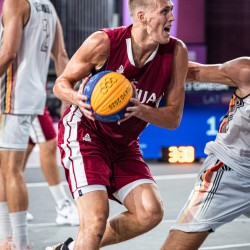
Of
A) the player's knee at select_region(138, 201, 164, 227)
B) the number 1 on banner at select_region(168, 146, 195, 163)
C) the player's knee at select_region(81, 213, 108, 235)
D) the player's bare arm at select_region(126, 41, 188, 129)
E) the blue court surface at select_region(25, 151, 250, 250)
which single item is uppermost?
the player's bare arm at select_region(126, 41, 188, 129)

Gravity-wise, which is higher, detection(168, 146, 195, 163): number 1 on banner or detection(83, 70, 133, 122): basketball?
detection(83, 70, 133, 122): basketball

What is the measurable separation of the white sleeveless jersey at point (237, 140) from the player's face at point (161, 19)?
49cm

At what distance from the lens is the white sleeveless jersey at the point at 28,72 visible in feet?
16.2

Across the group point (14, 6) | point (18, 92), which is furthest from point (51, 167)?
point (14, 6)

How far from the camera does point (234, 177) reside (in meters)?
3.89

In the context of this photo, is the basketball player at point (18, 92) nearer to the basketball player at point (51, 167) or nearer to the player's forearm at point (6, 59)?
the player's forearm at point (6, 59)

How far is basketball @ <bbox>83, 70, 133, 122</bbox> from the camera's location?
358 cm

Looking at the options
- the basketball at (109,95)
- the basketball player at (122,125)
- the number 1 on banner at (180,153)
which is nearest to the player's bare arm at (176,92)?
the basketball player at (122,125)

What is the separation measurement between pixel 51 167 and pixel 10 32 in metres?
1.59

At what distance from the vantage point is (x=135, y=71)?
3969 mm

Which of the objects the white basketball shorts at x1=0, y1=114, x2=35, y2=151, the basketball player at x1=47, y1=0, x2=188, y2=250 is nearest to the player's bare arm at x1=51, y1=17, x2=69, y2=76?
the white basketball shorts at x1=0, y1=114, x2=35, y2=151

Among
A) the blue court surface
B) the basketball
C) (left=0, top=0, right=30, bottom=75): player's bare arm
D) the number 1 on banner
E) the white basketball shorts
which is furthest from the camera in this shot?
the number 1 on banner

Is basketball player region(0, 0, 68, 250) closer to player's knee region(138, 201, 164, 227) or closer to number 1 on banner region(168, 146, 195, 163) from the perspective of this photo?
player's knee region(138, 201, 164, 227)

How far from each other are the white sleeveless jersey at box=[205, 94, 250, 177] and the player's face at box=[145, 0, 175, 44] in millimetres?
491
